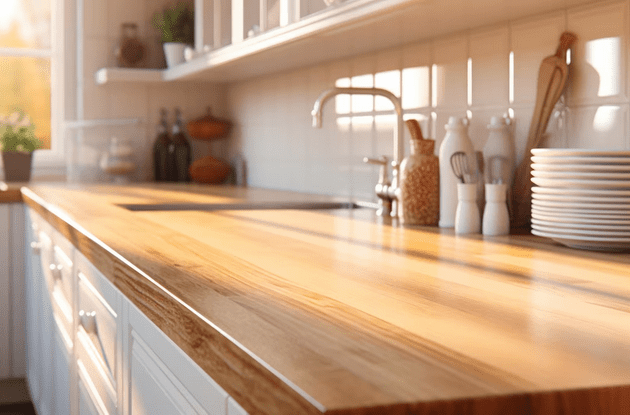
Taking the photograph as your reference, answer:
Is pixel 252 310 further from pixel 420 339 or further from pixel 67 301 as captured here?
pixel 67 301

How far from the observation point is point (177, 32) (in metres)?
3.52

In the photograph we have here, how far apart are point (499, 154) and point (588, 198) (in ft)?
1.25

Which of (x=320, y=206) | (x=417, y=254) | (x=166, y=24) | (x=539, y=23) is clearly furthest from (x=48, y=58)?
(x=417, y=254)

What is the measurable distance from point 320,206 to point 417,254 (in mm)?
1144

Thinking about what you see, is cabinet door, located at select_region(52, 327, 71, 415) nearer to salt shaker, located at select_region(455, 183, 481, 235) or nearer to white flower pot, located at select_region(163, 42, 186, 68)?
salt shaker, located at select_region(455, 183, 481, 235)

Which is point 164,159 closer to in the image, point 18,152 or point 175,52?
Result: point 175,52

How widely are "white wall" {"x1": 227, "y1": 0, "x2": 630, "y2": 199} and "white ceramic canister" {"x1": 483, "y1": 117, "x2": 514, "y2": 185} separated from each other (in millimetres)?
84

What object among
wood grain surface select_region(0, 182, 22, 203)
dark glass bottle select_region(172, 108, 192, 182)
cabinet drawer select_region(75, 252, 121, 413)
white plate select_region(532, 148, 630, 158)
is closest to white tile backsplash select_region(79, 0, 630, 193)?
dark glass bottle select_region(172, 108, 192, 182)

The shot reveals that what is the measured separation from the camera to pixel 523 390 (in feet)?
1.65

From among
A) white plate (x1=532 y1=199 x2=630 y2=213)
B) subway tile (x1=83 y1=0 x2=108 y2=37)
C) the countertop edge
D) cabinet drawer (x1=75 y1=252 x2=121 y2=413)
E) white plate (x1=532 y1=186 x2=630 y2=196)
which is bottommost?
cabinet drawer (x1=75 y1=252 x2=121 y2=413)

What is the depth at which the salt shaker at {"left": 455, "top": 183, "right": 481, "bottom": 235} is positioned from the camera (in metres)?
1.54

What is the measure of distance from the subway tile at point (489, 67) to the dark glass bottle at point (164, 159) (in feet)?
6.71

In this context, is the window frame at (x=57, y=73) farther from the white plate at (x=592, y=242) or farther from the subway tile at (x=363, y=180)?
the white plate at (x=592, y=242)

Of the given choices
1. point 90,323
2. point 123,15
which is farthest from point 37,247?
point 123,15
